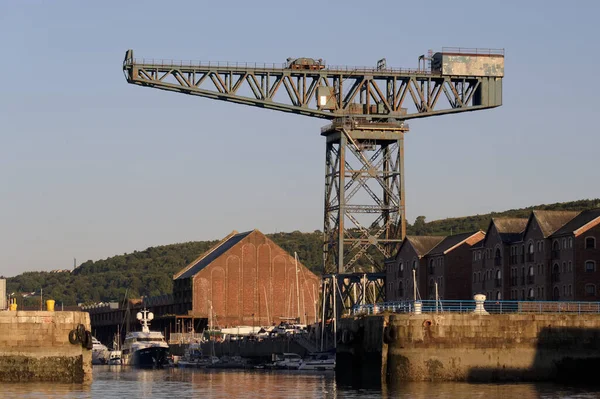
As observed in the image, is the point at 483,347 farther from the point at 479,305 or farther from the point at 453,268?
the point at 453,268

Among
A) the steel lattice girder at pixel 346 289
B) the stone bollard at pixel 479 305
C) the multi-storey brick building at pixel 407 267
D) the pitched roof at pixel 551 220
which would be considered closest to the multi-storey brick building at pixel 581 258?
the pitched roof at pixel 551 220

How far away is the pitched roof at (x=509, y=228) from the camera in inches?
4911

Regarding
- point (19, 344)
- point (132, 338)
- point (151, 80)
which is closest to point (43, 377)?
point (19, 344)

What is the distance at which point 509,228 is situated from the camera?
4973 inches

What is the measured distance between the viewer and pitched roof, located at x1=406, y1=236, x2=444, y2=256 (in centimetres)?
13700

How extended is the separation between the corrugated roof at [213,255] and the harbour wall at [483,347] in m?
100

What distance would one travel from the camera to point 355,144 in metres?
117

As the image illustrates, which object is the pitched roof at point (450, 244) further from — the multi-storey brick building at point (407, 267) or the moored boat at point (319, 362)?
the moored boat at point (319, 362)

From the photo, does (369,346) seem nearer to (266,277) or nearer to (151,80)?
(151,80)

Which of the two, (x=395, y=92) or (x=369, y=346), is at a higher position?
(x=395, y=92)

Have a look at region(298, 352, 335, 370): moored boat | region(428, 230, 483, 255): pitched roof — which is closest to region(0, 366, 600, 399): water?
region(298, 352, 335, 370): moored boat

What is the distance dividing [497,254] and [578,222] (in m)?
12.8

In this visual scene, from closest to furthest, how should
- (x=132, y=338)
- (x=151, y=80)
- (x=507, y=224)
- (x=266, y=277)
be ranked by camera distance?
(x=151, y=80) < (x=507, y=224) < (x=132, y=338) < (x=266, y=277)

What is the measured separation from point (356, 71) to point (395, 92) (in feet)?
13.4
